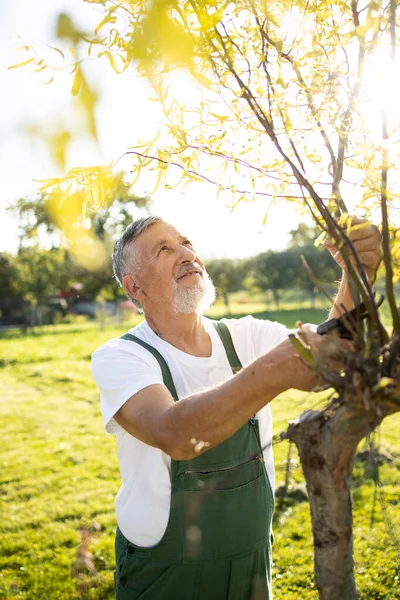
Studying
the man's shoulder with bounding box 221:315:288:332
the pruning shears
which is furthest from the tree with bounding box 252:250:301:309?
the pruning shears

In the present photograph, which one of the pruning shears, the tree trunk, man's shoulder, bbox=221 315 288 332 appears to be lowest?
the tree trunk

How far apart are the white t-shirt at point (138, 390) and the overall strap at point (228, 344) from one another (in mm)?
29

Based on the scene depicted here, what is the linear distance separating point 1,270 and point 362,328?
47786 mm

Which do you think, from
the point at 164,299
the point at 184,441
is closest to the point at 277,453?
the point at 164,299

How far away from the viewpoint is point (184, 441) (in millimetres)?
1639

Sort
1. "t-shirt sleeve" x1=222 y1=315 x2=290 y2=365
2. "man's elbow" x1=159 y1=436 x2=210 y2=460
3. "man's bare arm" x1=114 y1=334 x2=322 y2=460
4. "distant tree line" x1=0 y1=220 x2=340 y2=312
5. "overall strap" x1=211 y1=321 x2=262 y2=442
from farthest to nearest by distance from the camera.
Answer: "distant tree line" x1=0 y1=220 x2=340 y2=312 → "t-shirt sleeve" x1=222 y1=315 x2=290 y2=365 → "overall strap" x1=211 y1=321 x2=262 y2=442 → "man's elbow" x1=159 y1=436 x2=210 y2=460 → "man's bare arm" x1=114 y1=334 x2=322 y2=460

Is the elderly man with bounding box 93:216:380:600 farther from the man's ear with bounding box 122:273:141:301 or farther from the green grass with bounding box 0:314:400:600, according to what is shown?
the green grass with bounding box 0:314:400:600

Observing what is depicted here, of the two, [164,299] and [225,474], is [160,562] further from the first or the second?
[164,299]

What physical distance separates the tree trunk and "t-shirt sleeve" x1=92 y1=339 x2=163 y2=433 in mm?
737

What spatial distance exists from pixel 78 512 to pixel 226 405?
16.7 ft

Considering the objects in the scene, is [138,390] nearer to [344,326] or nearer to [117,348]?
[117,348]

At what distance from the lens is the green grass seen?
14.3 ft

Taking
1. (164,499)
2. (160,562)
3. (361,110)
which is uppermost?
(361,110)

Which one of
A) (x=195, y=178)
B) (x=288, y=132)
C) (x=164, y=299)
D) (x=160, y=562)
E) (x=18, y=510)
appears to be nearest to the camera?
(x=288, y=132)
